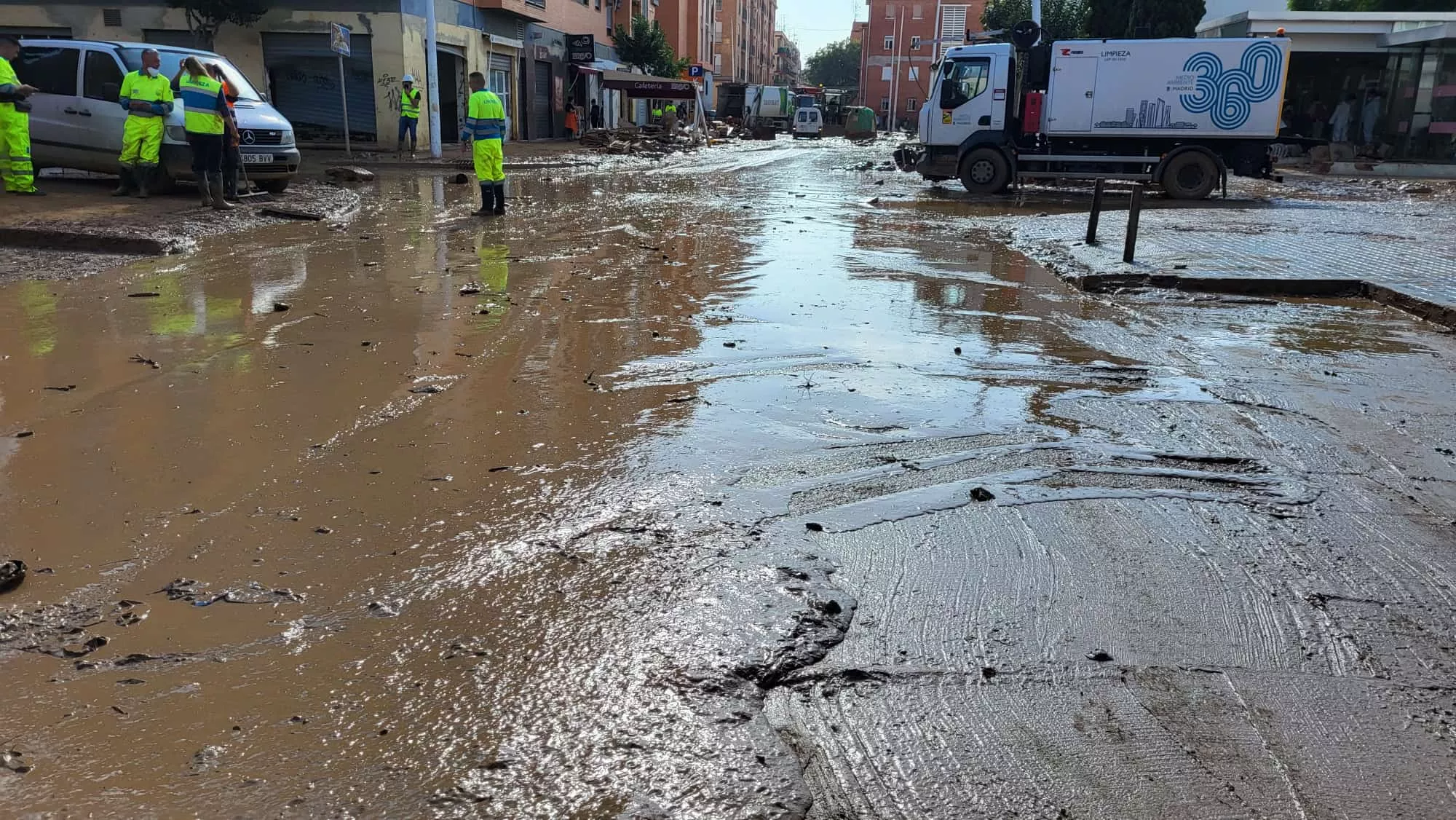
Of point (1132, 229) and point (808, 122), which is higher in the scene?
point (808, 122)

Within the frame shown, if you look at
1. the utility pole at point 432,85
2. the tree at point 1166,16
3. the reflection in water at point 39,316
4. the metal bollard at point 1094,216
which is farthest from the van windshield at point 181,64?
the tree at point 1166,16

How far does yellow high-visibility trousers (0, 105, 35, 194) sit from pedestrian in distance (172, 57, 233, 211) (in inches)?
68.0

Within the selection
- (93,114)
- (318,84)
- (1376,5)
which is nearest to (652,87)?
(318,84)

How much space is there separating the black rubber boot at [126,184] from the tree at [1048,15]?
3746 centimetres

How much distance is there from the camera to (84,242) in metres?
9.62

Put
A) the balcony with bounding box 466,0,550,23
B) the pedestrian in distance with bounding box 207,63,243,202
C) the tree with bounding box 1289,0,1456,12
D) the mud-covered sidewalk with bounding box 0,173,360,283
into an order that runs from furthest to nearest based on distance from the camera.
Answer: the tree with bounding box 1289,0,1456,12 < the balcony with bounding box 466,0,550,23 < the pedestrian in distance with bounding box 207,63,243,202 < the mud-covered sidewalk with bounding box 0,173,360,283

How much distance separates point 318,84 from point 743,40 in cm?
7798

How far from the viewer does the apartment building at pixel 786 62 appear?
136000mm

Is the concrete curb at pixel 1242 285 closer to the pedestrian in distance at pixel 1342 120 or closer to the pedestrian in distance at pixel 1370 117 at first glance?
the pedestrian in distance at pixel 1370 117

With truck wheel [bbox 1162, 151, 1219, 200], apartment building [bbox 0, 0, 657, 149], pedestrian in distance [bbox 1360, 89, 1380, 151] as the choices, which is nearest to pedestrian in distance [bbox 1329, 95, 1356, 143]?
pedestrian in distance [bbox 1360, 89, 1380, 151]

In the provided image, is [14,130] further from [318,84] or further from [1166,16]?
[1166,16]

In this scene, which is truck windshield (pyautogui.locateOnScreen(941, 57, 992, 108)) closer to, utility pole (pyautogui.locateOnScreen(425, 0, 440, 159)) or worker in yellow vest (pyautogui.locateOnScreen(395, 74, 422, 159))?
utility pole (pyautogui.locateOnScreen(425, 0, 440, 159))

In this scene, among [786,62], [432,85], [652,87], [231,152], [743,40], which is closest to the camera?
[231,152]

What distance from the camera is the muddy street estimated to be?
2.38 metres
